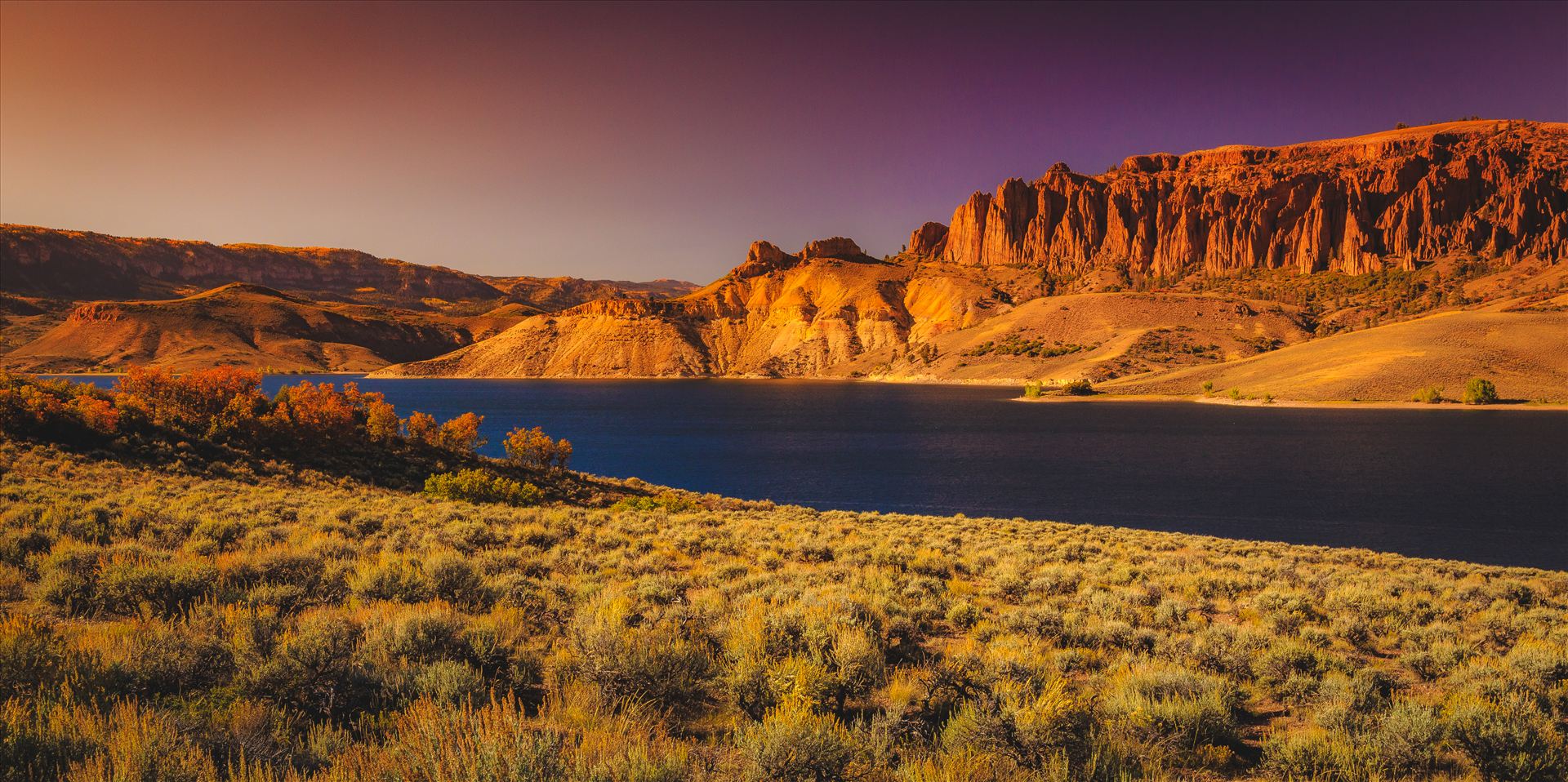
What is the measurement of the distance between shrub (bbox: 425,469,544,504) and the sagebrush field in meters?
10.3

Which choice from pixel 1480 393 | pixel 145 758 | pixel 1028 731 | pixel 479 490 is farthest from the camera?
pixel 1480 393

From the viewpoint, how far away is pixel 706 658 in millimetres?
6578

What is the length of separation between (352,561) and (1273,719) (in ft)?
38.3

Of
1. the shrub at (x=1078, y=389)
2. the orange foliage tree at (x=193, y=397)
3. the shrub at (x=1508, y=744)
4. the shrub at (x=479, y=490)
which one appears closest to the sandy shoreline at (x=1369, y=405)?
the shrub at (x=1078, y=389)

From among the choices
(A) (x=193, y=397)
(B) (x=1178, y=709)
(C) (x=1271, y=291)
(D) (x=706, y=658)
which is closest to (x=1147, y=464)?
(B) (x=1178, y=709)

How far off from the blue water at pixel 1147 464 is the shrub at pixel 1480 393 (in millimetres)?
3904

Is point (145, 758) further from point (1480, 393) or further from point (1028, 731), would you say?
point (1480, 393)

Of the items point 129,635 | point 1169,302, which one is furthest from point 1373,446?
point 1169,302

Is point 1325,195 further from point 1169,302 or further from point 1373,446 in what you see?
point 1373,446

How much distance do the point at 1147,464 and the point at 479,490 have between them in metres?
48.4

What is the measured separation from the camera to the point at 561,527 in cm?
1561

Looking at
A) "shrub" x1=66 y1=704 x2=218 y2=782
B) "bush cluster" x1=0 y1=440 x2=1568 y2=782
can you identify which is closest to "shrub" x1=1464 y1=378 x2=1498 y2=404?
"bush cluster" x1=0 y1=440 x2=1568 y2=782

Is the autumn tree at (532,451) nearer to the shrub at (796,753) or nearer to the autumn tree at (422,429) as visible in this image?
the autumn tree at (422,429)

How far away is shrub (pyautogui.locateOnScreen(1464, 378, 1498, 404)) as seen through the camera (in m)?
84.2
